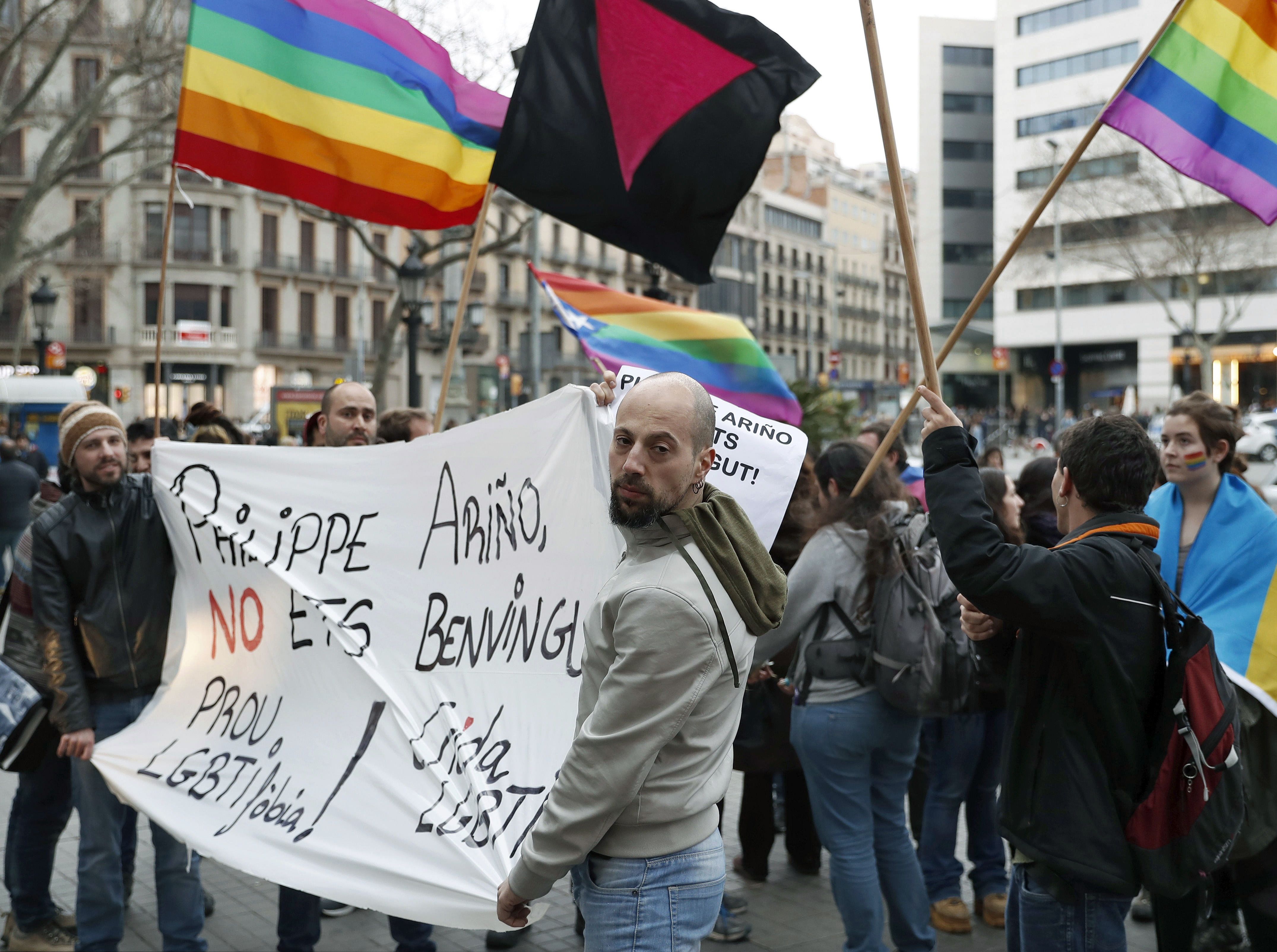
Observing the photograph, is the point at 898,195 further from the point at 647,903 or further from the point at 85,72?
the point at 85,72

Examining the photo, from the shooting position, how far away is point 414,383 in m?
16.4

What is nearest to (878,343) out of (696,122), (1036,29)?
(1036,29)

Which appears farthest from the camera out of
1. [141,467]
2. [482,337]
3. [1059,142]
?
[482,337]

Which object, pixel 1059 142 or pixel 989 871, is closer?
pixel 989 871

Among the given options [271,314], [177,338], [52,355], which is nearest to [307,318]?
[271,314]

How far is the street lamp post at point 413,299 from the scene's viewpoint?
15.9m

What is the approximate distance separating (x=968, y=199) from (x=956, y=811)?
65.5 m

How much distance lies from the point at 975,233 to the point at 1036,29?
539 inches

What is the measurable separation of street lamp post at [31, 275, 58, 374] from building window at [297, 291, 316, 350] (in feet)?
123

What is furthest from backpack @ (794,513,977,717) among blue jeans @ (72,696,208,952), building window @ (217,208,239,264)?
building window @ (217,208,239,264)

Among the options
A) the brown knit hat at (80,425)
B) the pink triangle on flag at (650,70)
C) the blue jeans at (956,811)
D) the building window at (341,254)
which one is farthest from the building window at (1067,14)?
the brown knit hat at (80,425)

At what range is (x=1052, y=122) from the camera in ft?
174

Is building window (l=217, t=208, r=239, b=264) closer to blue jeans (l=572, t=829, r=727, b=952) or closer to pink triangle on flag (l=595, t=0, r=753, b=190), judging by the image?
pink triangle on flag (l=595, t=0, r=753, b=190)

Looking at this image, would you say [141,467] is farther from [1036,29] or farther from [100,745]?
[1036,29]
